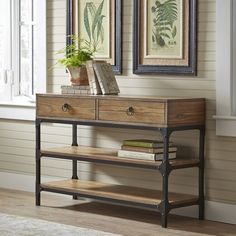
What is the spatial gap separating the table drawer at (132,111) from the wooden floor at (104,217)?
732 millimetres

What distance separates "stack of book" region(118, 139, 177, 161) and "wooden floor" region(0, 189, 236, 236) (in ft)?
1.56

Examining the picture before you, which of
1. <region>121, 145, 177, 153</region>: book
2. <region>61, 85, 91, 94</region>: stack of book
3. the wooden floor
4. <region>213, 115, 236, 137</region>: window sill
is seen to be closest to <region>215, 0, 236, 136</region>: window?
<region>213, 115, 236, 137</region>: window sill

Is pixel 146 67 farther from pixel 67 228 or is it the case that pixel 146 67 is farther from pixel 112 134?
pixel 67 228

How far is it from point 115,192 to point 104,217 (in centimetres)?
21

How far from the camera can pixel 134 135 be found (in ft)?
20.3

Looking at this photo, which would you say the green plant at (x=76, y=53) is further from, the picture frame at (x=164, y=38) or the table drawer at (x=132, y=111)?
the table drawer at (x=132, y=111)

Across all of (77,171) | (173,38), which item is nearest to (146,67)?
→ (173,38)

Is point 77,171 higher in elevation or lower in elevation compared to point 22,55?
lower

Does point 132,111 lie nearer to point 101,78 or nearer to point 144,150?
point 144,150

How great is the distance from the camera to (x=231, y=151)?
566 centimetres

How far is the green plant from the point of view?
6.15 metres

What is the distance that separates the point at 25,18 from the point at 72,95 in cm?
140

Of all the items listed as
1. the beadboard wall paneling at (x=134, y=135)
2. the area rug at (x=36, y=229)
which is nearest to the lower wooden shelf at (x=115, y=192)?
the beadboard wall paneling at (x=134, y=135)

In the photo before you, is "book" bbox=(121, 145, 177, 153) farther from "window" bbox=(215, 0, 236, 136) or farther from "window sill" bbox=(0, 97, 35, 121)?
"window sill" bbox=(0, 97, 35, 121)
